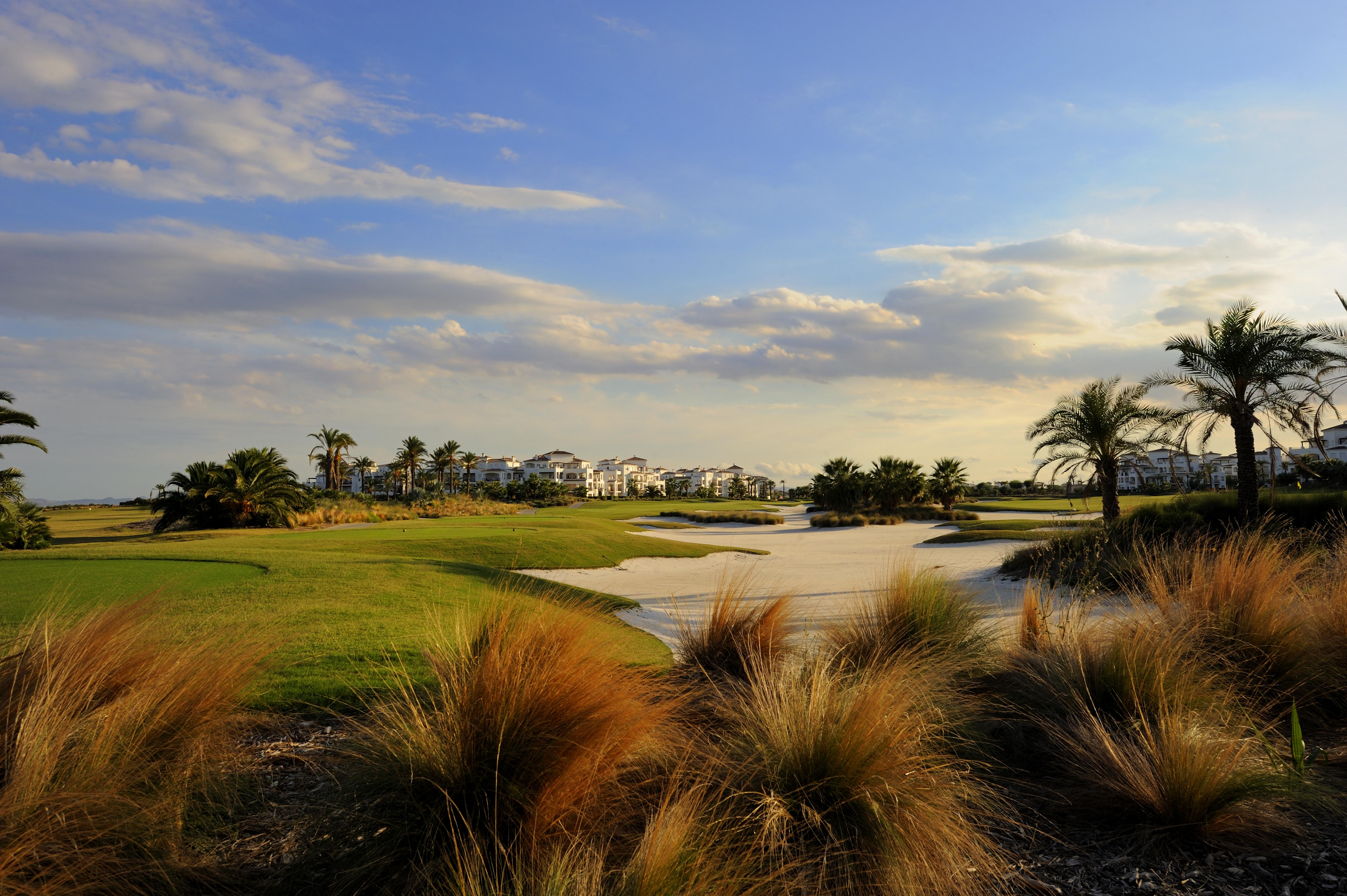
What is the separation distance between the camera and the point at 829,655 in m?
5.64

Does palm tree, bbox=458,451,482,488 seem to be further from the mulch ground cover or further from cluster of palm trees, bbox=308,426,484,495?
the mulch ground cover

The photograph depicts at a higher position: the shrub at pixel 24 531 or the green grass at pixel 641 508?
the shrub at pixel 24 531

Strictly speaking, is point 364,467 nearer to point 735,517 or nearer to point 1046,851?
point 735,517

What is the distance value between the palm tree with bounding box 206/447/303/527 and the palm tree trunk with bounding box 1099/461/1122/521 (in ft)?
103

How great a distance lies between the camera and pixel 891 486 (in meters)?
51.1

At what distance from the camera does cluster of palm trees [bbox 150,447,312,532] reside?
1189 inches

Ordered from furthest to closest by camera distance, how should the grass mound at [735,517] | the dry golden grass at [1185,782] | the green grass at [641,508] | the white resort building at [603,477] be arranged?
the white resort building at [603,477]
the green grass at [641,508]
the grass mound at [735,517]
the dry golden grass at [1185,782]

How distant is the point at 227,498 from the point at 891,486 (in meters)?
39.9

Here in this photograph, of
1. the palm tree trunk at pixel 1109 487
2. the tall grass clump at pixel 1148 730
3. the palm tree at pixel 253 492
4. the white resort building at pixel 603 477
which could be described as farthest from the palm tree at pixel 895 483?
the white resort building at pixel 603 477

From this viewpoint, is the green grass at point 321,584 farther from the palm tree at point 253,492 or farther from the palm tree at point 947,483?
the palm tree at point 947,483

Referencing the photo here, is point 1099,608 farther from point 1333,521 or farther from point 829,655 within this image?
point 829,655

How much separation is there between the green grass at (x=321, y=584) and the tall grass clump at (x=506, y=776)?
1.33 meters

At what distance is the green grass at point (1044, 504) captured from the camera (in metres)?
38.8

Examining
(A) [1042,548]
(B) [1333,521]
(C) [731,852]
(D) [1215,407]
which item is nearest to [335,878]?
(C) [731,852]
